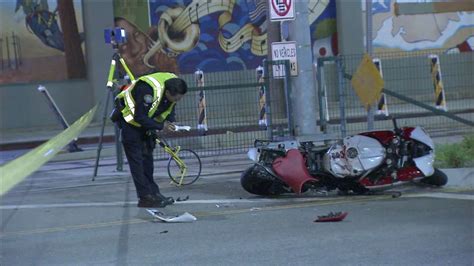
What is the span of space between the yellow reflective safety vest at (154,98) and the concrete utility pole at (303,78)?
2749 mm

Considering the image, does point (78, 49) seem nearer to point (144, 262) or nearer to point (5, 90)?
point (5, 90)

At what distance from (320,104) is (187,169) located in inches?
117

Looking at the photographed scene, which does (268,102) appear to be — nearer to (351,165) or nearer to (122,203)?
(351,165)

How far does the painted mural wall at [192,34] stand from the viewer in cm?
2419

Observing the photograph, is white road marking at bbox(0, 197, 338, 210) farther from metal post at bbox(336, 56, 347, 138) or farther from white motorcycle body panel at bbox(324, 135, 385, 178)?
metal post at bbox(336, 56, 347, 138)

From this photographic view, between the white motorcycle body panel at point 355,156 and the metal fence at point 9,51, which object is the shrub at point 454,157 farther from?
the metal fence at point 9,51

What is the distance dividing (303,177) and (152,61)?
15.6 metres

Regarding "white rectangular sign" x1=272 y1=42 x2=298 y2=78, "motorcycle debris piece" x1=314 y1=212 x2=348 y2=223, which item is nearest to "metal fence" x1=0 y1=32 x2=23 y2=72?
"white rectangular sign" x1=272 y1=42 x2=298 y2=78

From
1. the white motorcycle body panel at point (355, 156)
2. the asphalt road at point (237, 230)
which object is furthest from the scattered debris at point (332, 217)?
the white motorcycle body panel at point (355, 156)

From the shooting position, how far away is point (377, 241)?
723 cm

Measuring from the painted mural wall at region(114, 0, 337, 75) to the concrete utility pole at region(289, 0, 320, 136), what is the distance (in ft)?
42.7

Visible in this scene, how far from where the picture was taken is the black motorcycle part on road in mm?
9617

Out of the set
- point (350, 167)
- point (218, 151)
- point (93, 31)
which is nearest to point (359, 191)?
point (350, 167)

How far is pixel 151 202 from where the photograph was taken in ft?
30.4
